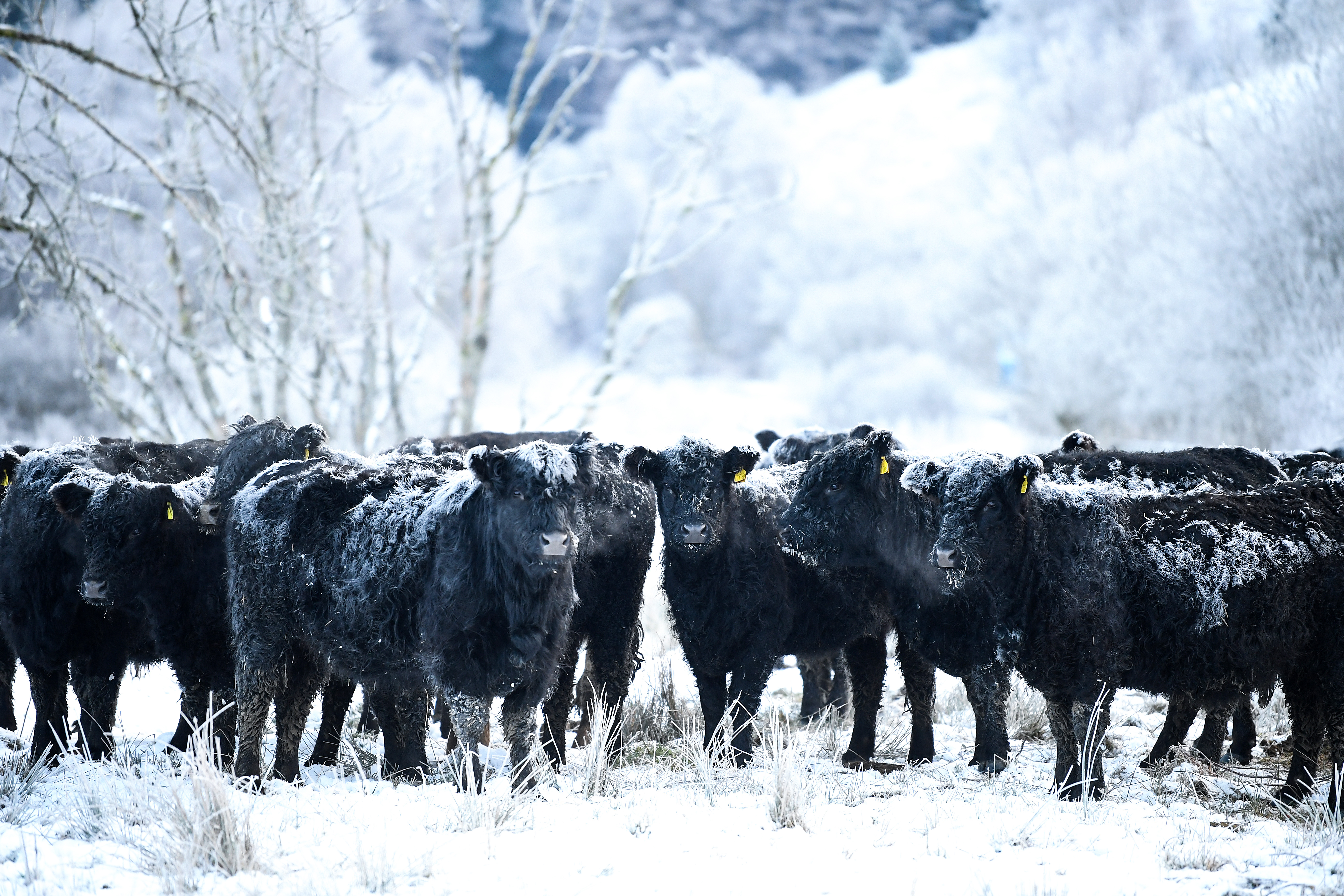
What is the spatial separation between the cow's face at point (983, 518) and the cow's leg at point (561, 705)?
239 cm

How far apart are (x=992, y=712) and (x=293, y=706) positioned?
425cm

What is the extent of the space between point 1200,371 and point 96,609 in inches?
990

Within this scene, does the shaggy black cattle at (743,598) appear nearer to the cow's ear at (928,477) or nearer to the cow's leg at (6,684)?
the cow's ear at (928,477)

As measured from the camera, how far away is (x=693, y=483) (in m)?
6.57

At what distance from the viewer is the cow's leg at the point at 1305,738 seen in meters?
5.73

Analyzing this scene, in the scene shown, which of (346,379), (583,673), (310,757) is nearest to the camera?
(310,757)

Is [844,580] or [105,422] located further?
[105,422]

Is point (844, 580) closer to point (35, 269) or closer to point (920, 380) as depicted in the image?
point (35, 269)

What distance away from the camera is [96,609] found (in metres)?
6.54

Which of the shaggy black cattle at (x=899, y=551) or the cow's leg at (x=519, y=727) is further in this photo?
the shaggy black cattle at (x=899, y=551)

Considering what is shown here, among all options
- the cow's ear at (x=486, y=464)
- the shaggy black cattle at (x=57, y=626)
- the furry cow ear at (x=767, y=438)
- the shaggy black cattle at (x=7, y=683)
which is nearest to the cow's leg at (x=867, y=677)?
the cow's ear at (x=486, y=464)

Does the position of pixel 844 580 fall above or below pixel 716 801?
above

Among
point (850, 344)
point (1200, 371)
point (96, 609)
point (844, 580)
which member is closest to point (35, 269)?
point (96, 609)

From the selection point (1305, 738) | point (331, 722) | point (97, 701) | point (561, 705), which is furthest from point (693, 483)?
point (97, 701)
